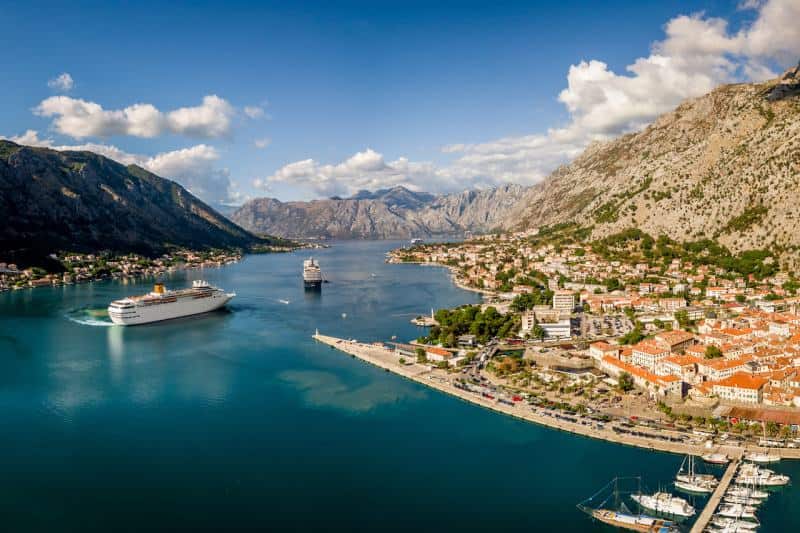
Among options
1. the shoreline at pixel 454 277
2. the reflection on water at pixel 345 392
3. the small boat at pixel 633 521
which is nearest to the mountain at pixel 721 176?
the shoreline at pixel 454 277

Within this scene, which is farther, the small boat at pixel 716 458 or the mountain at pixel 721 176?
the mountain at pixel 721 176

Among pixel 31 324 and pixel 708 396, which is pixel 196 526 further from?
pixel 31 324

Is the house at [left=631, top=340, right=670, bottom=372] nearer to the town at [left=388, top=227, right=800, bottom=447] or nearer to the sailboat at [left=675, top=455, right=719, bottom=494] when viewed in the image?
the town at [left=388, top=227, right=800, bottom=447]

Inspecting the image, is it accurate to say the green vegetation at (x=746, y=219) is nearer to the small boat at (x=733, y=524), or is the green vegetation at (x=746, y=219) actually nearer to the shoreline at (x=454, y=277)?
the shoreline at (x=454, y=277)

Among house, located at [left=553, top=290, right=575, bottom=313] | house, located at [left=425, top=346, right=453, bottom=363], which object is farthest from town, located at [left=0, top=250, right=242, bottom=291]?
house, located at [left=553, top=290, right=575, bottom=313]

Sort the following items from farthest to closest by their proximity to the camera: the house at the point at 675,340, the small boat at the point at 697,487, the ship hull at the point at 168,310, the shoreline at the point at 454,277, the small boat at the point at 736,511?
1. the shoreline at the point at 454,277
2. the ship hull at the point at 168,310
3. the house at the point at 675,340
4. the small boat at the point at 697,487
5. the small boat at the point at 736,511

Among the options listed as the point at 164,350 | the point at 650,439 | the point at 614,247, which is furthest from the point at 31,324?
the point at 614,247

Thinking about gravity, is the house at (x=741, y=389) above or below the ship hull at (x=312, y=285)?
below
